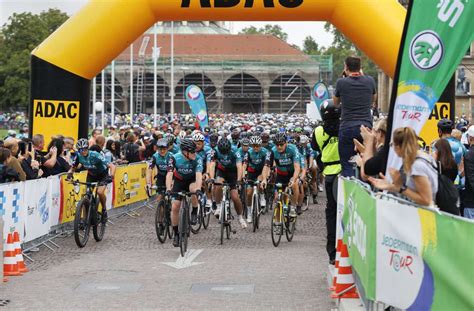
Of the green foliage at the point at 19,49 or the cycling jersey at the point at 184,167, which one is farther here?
the green foliage at the point at 19,49

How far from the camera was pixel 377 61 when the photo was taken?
16.5m

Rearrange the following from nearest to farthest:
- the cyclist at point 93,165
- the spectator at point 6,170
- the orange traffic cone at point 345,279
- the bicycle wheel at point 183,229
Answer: the orange traffic cone at point 345,279, the spectator at point 6,170, the bicycle wheel at point 183,229, the cyclist at point 93,165

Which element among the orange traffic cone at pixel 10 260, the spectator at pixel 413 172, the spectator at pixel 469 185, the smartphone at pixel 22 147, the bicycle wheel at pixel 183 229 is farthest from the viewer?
the smartphone at pixel 22 147

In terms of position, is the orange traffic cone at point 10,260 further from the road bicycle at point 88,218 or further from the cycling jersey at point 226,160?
the cycling jersey at point 226,160

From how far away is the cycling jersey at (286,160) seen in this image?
16.7 metres

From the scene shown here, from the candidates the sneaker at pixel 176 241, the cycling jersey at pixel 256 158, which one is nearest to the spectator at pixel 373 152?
the sneaker at pixel 176 241

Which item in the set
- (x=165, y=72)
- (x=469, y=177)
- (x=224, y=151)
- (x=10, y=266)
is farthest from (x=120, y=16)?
(x=165, y=72)

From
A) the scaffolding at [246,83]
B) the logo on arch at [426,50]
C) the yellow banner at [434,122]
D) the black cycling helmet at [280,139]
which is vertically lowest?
the black cycling helmet at [280,139]

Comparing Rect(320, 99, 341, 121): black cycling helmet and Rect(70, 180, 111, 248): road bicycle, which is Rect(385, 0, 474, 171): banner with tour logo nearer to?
Rect(320, 99, 341, 121): black cycling helmet

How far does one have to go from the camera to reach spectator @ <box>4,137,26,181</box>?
13.6 m

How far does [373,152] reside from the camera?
893cm

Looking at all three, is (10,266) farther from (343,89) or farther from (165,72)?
(165,72)

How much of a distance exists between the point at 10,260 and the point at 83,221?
3274mm

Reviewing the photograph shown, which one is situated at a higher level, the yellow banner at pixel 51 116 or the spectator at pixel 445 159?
the yellow banner at pixel 51 116
